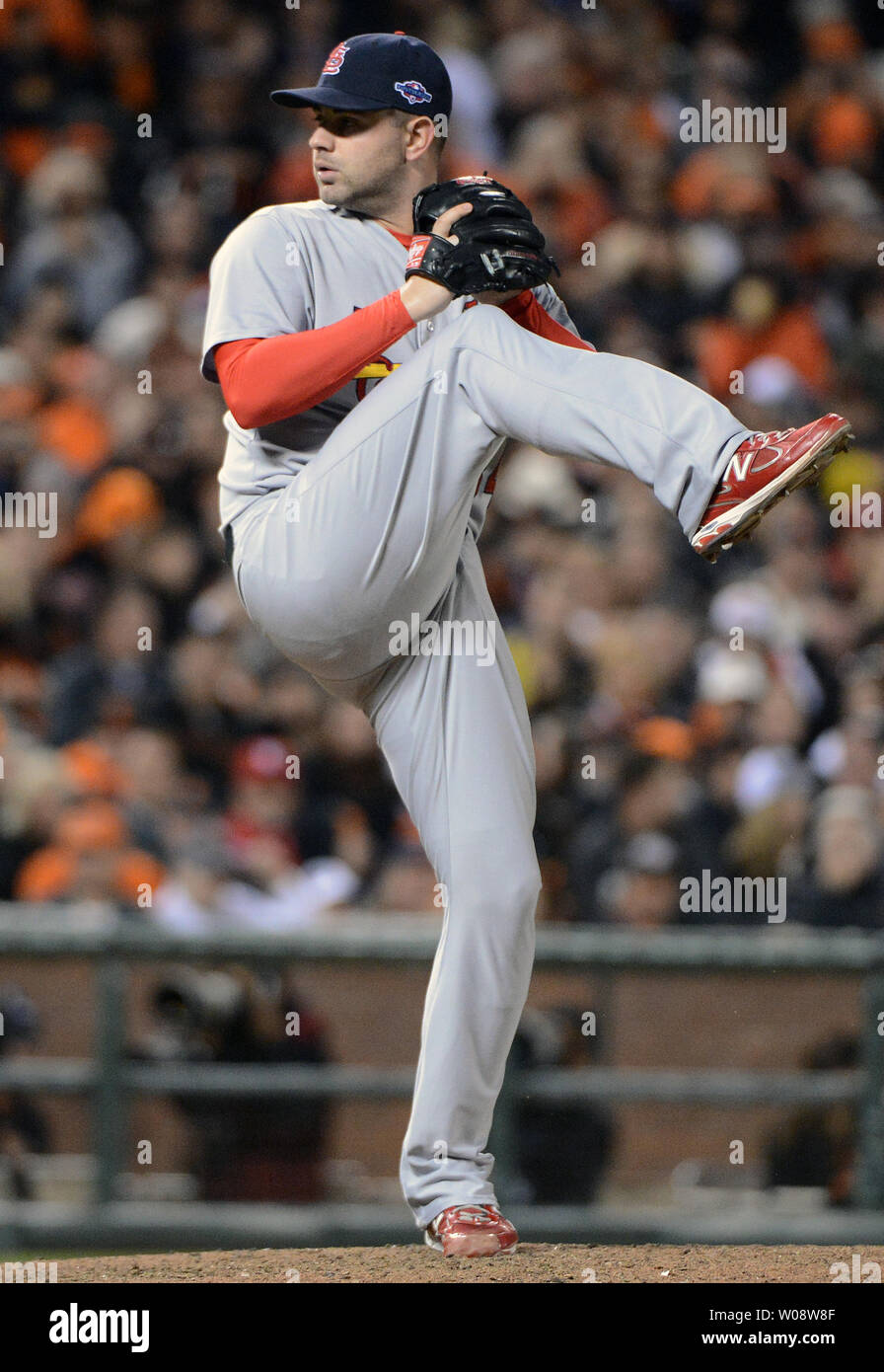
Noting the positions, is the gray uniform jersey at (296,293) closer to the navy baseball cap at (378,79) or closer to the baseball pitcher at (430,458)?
the baseball pitcher at (430,458)

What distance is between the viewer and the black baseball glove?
2824 mm

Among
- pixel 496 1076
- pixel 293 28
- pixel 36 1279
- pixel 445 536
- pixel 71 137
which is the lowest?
pixel 36 1279

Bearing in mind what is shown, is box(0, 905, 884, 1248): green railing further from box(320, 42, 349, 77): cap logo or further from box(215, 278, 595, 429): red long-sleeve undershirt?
box(320, 42, 349, 77): cap logo

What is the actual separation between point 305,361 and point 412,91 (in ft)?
1.90

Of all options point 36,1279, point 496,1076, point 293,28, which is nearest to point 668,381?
point 496,1076

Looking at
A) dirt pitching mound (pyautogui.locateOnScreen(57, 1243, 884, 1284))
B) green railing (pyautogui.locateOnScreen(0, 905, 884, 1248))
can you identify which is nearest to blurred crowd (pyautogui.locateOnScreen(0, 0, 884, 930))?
green railing (pyautogui.locateOnScreen(0, 905, 884, 1248))

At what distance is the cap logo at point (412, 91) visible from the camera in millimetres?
3074

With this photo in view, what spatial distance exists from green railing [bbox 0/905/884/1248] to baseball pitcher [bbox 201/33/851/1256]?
2101mm

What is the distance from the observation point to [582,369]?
9.11 feet

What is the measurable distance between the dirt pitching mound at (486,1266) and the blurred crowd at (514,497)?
2.08 m

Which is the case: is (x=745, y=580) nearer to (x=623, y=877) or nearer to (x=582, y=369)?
(x=623, y=877)

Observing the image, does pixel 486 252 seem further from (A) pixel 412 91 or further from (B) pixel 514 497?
(B) pixel 514 497

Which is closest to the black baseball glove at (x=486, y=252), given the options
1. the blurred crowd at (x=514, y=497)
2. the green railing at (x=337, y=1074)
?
the green railing at (x=337, y=1074)

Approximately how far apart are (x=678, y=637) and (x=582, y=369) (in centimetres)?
329
